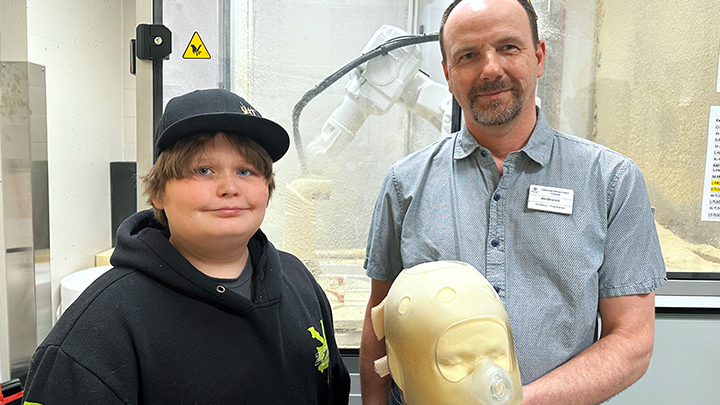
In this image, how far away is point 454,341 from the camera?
30.6 inches

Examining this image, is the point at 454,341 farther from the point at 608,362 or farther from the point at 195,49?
the point at 195,49

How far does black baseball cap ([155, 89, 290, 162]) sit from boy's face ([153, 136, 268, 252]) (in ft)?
0.13

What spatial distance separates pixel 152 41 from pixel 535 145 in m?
1.21

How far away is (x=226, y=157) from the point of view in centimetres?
95

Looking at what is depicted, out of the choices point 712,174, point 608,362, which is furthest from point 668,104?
point 608,362

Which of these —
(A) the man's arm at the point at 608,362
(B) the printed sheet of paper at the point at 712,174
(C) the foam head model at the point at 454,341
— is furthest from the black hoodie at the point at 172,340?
(B) the printed sheet of paper at the point at 712,174

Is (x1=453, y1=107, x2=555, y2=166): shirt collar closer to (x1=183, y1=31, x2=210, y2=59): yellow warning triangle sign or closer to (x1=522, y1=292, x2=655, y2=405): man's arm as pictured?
(x1=522, y1=292, x2=655, y2=405): man's arm

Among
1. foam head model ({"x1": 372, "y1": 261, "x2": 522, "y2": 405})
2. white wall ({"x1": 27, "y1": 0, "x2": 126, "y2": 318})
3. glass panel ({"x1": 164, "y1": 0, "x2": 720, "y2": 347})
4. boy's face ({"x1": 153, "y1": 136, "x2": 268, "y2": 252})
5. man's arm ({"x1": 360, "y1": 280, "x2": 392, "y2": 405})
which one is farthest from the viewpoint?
white wall ({"x1": 27, "y1": 0, "x2": 126, "y2": 318})

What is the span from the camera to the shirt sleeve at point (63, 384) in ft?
2.59

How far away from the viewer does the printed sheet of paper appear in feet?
5.69

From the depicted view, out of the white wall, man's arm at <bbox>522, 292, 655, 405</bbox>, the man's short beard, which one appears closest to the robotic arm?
the man's short beard

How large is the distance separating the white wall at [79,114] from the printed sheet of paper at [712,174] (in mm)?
2916

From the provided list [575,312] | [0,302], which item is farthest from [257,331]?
[0,302]

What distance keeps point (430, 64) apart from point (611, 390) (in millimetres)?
1181
